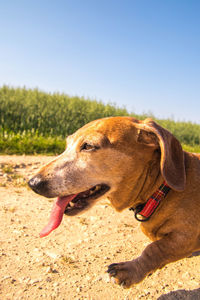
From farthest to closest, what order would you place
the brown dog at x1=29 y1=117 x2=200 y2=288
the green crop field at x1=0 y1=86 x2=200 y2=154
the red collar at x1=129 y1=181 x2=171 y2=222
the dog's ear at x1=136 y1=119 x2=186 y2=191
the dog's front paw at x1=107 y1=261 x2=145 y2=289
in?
the green crop field at x1=0 y1=86 x2=200 y2=154, the red collar at x1=129 y1=181 x2=171 y2=222, the brown dog at x1=29 y1=117 x2=200 y2=288, the dog's ear at x1=136 y1=119 x2=186 y2=191, the dog's front paw at x1=107 y1=261 x2=145 y2=289

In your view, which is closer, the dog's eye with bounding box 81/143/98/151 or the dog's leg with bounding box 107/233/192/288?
the dog's leg with bounding box 107/233/192/288

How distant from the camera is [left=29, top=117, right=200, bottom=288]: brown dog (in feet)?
8.54

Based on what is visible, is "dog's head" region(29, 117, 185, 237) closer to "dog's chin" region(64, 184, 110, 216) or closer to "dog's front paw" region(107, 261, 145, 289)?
"dog's chin" region(64, 184, 110, 216)

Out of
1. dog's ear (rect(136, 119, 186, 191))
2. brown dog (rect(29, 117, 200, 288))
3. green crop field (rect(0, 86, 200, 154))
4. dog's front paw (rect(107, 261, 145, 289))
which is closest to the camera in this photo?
dog's front paw (rect(107, 261, 145, 289))

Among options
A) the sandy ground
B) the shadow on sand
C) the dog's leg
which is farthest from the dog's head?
the shadow on sand

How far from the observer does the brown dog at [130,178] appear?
2.60 meters

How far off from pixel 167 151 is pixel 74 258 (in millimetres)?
1679

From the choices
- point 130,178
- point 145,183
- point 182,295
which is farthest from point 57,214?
point 182,295

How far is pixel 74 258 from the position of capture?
3.34m

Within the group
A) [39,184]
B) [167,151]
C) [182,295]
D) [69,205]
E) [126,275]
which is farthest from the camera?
[69,205]

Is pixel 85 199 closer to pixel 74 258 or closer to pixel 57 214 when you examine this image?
pixel 57 214

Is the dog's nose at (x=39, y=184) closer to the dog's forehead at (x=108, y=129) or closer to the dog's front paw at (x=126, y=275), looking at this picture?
Result: the dog's forehead at (x=108, y=129)

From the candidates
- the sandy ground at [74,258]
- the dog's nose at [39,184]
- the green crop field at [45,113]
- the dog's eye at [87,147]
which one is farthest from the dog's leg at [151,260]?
the green crop field at [45,113]

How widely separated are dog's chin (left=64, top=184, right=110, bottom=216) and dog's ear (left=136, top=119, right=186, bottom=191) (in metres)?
0.58
